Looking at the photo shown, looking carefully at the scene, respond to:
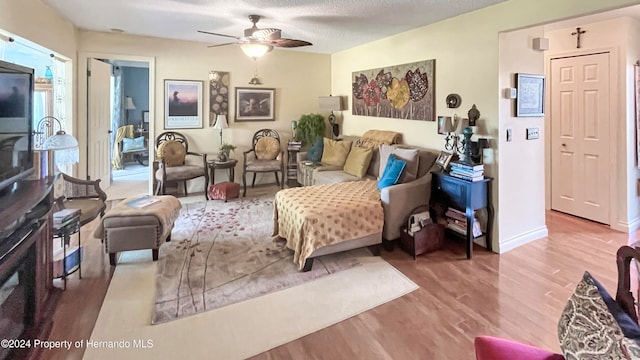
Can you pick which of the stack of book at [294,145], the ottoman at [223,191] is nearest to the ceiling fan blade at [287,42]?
the ottoman at [223,191]

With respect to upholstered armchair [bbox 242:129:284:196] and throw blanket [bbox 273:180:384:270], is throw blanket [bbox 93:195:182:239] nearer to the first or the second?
throw blanket [bbox 273:180:384:270]

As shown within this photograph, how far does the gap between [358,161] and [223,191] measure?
2057 millimetres

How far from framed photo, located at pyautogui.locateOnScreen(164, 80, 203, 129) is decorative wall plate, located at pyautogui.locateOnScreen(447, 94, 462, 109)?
392 centimetres

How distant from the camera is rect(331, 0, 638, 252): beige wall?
3166 millimetres

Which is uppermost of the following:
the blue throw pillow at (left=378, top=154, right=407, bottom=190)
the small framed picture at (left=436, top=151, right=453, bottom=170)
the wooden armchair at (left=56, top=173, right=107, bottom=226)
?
the small framed picture at (left=436, top=151, right=453, bottom=170)

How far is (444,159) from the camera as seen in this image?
3.71 metres

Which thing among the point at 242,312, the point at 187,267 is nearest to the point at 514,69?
the point at 242,312

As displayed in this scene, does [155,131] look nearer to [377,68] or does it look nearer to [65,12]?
[65,12]

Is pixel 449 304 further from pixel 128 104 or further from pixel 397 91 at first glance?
pixel 128 104

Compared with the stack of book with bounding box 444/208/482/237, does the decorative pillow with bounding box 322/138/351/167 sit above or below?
above

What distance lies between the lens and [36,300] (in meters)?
2.08

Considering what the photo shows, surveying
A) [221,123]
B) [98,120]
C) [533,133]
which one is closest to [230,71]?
[221,123]

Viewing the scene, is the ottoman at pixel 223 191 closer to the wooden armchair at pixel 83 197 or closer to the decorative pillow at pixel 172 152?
the decorative pillow at pixel 172 152

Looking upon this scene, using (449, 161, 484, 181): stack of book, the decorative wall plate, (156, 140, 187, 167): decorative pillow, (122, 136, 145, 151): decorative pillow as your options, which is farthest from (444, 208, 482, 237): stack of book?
(122, 136, 145, 151): decorative pillow
